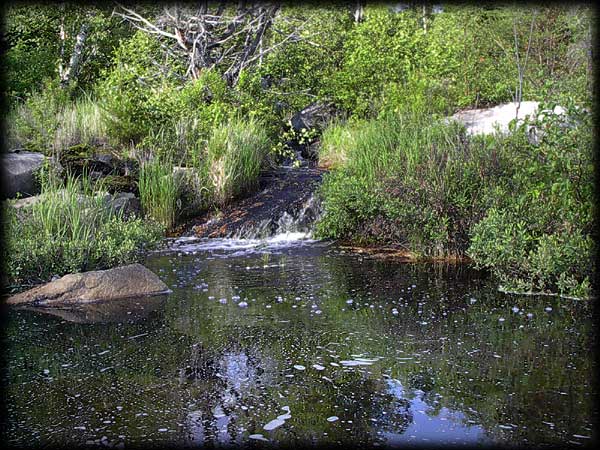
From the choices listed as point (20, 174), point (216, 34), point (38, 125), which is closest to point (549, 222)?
point (20, 174)

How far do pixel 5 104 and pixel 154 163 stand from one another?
427 centimetres

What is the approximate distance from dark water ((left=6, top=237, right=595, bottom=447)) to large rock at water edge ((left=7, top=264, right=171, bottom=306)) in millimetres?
314

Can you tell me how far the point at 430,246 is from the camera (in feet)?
28.1

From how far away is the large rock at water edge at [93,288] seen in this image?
6.73 metres

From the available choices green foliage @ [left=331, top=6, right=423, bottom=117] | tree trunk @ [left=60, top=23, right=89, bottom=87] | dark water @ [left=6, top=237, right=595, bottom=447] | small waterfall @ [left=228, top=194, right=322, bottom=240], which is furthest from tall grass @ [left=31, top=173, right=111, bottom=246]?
tree trunk @ [left=60, top=23, right=89, bottom=87]

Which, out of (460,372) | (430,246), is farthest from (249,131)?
(460,372)

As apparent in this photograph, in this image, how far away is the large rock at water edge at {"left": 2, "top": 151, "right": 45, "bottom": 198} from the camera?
1024 centimetres

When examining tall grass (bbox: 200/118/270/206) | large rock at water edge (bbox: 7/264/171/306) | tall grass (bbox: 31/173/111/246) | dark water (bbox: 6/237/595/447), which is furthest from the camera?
tall grass (bbox: 200/118/270/206)

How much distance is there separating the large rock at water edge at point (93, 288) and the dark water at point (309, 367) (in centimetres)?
31

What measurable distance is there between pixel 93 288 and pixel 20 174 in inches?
175

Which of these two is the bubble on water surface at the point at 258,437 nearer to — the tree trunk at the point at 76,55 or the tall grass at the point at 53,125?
the tall grass at the point at 53,125

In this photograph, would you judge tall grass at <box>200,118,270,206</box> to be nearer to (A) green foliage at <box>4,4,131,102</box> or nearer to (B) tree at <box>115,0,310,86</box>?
(B) tree at <box>115,0,310,86</box>

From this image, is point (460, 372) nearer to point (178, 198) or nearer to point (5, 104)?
point (178, 198)

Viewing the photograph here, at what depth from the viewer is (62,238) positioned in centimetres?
733
